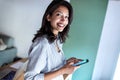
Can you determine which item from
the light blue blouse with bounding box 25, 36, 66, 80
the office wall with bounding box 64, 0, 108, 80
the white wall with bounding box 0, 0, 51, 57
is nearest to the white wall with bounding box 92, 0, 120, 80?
the office wall with bounding box 64, 0, 108, 80

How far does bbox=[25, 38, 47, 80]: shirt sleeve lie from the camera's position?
835 millimetres

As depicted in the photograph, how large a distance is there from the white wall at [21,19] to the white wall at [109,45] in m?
0.91

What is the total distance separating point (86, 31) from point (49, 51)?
0.91m

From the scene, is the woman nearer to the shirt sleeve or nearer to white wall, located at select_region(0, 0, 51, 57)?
the shirt sleeve

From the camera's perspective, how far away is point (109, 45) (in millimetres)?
1565

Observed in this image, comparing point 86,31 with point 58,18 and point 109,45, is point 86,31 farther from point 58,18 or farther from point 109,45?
point 58,18

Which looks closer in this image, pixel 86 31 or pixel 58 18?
pixel 58 18

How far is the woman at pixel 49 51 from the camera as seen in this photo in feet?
2.78

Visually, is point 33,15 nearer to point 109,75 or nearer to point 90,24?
point 90,24

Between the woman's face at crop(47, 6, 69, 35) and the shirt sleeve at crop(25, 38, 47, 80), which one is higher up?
the woman's face at crop(47, 6, 69, 35)

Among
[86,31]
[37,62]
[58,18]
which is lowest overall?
[37,62]

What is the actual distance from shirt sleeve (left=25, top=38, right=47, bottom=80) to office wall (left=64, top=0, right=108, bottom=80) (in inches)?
36.8

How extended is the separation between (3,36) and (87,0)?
4.62 ft

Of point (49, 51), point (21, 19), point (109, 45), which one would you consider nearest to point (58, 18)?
point (49, 51)
